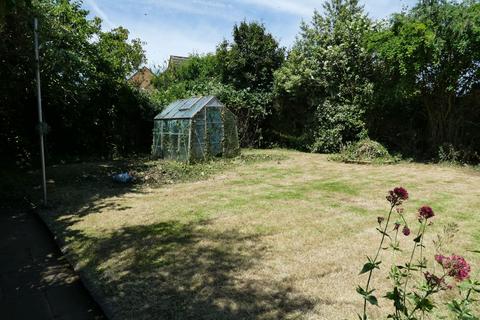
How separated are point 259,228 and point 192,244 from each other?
117 cm

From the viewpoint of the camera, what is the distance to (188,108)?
44.9 feet

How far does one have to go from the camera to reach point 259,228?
5891 mm

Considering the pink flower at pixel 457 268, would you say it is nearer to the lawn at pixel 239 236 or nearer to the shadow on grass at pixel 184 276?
the lawn at pixel 239 236

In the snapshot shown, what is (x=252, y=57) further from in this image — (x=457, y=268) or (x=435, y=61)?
(x=457, y=268)

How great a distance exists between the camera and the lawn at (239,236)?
12.2 ft

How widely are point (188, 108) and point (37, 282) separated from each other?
987 cm

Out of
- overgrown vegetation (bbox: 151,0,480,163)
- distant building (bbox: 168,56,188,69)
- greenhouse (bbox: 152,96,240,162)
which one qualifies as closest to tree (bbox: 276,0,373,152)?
overgrown vegetation (bbox: 151,0,480,163)

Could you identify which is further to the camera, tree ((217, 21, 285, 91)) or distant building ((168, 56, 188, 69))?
distant building ((168, 56, 188, 69))

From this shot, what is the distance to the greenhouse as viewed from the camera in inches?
504

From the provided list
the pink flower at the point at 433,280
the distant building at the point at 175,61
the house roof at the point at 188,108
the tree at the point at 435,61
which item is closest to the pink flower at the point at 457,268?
the pink flower at the point at 433,280

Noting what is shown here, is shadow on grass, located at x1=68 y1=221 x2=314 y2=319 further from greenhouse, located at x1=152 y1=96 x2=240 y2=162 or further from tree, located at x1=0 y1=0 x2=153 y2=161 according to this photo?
greenhouse, located at x1=152 y1=96 x2=240 y2=162

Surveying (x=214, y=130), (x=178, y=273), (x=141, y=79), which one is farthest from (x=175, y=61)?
(x=178, y=273)

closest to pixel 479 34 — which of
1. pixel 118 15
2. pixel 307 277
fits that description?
pixel 307 277

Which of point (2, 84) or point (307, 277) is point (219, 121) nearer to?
point (2, 84)
